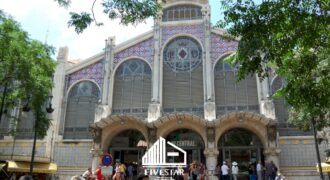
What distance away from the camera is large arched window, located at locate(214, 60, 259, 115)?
81.2ft

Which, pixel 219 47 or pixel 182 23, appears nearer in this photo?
pixel 219 47

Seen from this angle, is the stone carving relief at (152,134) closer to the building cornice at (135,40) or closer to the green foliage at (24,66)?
the green foliage at (24,66)

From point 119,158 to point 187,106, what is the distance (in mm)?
6506

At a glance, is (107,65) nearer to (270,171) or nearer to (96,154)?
(96,154)

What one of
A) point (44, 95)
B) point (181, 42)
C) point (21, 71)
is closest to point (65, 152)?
point (44, 95)

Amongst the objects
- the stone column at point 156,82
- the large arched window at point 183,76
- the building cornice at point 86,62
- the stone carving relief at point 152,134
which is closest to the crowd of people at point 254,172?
the stone carving relief at point 152,134

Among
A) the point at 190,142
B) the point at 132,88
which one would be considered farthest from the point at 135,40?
the point at 190,142

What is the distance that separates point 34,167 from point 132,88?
899cm

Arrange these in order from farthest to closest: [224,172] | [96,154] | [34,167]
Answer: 1. [96,154]
2. [34,167]
3. [224,172]

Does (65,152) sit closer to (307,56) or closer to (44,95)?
(44,95)

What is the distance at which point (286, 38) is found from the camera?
30.0 ft

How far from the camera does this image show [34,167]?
2447 cm

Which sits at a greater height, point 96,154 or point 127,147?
point 127,147

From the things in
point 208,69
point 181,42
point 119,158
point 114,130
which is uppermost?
point 181,42
